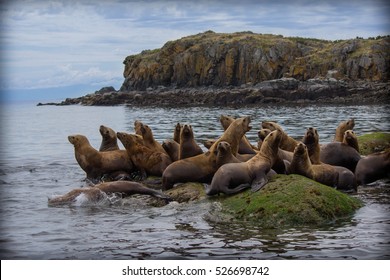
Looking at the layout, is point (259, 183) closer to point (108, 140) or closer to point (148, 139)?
point (148, 139)

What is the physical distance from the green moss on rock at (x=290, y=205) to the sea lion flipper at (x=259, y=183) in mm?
107

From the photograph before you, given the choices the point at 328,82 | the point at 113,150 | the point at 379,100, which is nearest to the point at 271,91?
the point at 328,82

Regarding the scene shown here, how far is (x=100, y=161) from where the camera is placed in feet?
54.6

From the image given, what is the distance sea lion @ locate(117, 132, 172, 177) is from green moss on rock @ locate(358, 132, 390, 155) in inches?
265

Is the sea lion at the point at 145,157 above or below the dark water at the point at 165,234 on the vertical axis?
above

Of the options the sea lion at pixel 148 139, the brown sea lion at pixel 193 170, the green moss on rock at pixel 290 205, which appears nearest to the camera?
the green moss on rock at pixel 290 205

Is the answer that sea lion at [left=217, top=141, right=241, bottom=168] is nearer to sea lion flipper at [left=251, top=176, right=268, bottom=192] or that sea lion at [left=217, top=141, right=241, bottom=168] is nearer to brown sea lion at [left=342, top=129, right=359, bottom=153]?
sea lion flipper at [left=251, top=176, right=268, bottom=192]

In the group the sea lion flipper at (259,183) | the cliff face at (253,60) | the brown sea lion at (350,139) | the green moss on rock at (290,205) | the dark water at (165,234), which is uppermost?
the cliff face at (253,60)

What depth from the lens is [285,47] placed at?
9656 centimetres

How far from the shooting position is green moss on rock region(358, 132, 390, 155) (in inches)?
778

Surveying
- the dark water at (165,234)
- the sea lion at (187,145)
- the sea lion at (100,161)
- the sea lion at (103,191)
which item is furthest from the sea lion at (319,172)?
the sea lion at (100,161)

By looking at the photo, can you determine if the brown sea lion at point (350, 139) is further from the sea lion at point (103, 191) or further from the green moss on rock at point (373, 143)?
the sea lion at point (103, 191)

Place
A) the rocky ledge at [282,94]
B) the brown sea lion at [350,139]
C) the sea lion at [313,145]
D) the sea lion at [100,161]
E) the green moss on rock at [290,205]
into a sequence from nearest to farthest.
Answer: the green moss on rock at [290,205], the sea lion at [313,145], the brown sea lion at [350,139], the sea lion at [100,161], the rocky ledge at [282,94]

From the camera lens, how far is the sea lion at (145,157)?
52.9 ft
